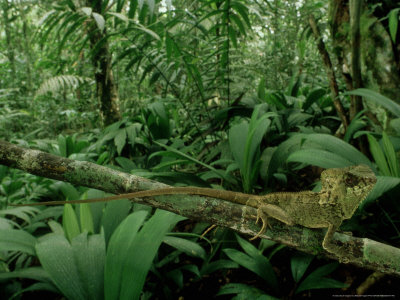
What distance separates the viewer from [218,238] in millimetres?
1858

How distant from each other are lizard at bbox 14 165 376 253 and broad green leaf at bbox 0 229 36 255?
742 mm

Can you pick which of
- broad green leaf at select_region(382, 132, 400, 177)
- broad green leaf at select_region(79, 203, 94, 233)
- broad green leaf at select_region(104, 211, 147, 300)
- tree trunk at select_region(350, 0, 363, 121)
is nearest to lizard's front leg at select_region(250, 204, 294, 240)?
broad green leaf at select_region(104, 211, 147, 300)

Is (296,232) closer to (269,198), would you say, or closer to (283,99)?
(269,198)

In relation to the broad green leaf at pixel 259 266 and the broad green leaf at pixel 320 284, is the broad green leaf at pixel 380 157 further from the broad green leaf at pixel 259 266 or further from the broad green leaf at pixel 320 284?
the broad green leaf at pixel 259 266

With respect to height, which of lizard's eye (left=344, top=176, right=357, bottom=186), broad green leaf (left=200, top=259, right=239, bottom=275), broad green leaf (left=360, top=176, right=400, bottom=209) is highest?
lizard's eye (left=344, top=176, right=357, bottom=186)

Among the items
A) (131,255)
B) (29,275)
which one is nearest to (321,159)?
(131,255)

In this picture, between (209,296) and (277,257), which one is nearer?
(209,296)

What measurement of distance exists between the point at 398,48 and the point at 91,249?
3.03 m

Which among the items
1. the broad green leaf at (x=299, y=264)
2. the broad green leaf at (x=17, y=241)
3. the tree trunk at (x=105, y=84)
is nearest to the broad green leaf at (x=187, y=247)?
the broad green leaf at (x=299, y=264)

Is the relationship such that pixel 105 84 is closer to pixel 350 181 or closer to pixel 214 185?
pixel 214 185

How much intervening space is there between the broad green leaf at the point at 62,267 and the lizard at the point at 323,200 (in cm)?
48

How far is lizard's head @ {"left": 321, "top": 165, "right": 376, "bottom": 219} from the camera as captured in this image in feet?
3.59

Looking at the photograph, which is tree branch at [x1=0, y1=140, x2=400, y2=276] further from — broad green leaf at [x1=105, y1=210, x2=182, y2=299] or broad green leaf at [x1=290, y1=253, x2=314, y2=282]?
broad green leaf at [x1=290, y1=253, x2=314, y2=282]

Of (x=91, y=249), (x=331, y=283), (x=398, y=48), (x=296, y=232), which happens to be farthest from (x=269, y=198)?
(x=398, y=48)
